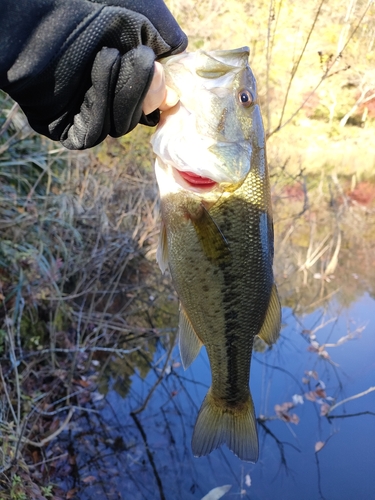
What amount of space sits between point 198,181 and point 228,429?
3.65 feet

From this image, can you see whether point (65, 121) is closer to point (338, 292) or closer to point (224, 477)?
point (224, 477)

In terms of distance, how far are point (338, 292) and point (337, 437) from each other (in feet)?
9.63

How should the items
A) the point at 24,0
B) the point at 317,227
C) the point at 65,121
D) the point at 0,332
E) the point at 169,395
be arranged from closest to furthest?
the point at 24,0
the point at 65,121
the point at 0,332
the point at 169,395
the point at 317,227

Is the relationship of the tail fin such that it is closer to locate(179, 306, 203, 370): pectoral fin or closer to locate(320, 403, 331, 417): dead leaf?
locate(179, 306, 203, 370): pectoral fin

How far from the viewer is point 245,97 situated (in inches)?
62.3

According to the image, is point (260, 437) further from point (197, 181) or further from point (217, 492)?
point (197, 181)

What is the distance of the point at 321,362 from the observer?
16.3ft

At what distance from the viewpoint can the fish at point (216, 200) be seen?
1539mm

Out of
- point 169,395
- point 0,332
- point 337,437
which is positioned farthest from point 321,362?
point 0,332

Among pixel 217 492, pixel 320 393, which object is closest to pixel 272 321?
pixel 217 492

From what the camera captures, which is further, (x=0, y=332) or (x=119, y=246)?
(x=119, y=246)

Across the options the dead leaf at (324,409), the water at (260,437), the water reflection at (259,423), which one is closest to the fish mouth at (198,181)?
the water reflection at (259,423)

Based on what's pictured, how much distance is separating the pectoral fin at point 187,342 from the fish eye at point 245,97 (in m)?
0.84

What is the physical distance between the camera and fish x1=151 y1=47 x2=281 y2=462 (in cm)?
154
